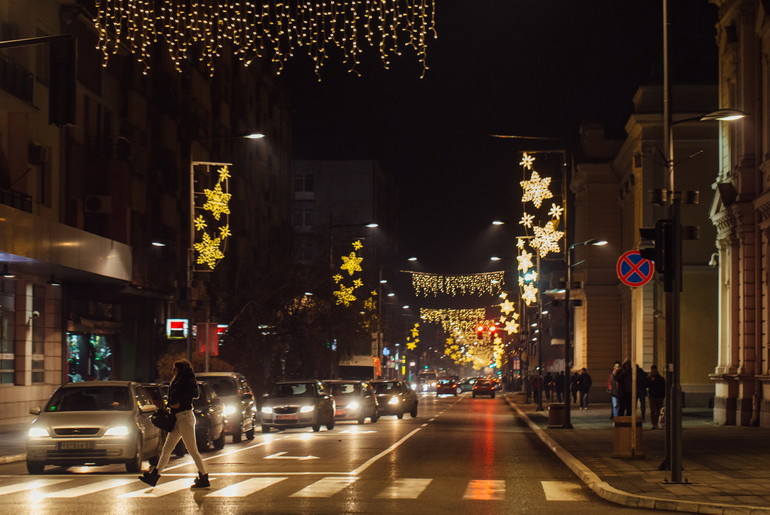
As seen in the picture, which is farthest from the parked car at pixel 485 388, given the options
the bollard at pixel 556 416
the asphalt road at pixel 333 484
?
the asphalt road at pixel 333 484

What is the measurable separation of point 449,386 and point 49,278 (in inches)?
2628

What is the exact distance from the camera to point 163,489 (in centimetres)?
1741

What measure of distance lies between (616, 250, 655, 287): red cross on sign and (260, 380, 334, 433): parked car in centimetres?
1667

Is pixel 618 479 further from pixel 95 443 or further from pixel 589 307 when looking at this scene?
pixel 589 307

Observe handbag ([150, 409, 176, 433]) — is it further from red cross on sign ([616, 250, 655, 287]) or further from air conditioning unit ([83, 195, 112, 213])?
air conditioning unit ([83, 195, 112, 213])

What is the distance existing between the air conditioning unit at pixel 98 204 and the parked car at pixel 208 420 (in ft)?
54.9

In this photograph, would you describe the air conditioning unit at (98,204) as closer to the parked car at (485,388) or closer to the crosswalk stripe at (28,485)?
the crosswalk stripe at (28,485)

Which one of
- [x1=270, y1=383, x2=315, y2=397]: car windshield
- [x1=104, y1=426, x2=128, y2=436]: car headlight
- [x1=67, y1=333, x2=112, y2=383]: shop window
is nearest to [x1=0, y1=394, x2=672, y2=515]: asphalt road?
[x1=104, y1=426, x2=128, y2=436]: car headlight

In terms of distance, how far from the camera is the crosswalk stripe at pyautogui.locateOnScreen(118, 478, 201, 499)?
1659 cm

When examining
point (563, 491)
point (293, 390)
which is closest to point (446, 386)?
point (293, 390)

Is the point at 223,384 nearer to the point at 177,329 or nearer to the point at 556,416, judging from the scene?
the point at 177,329

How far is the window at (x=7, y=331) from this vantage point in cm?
3731

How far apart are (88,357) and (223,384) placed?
55.0 ft

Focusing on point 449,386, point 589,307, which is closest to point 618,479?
point 589,307
